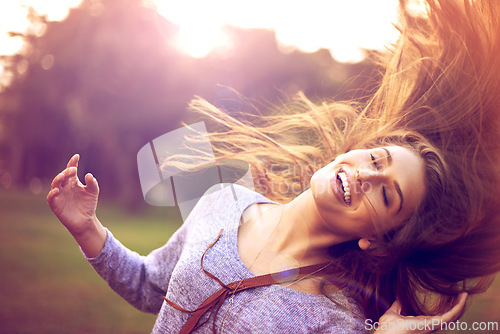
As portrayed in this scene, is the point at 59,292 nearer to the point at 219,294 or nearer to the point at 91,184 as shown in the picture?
the point at 91,184

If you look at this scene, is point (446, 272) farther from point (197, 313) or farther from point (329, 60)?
point (329, 60)

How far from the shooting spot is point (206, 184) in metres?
2.63

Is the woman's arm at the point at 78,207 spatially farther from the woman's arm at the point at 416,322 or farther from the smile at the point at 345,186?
the woman's arm at the point at 416,322

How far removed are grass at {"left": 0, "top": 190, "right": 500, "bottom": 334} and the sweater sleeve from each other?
2.35 ft

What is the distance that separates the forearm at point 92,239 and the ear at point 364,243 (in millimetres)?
1341

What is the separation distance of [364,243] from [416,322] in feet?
1.45

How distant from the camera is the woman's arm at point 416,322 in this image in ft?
5.87

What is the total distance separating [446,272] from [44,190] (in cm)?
1537

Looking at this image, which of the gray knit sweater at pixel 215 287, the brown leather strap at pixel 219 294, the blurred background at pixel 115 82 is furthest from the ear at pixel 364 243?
the blurred background at pixel 115 82

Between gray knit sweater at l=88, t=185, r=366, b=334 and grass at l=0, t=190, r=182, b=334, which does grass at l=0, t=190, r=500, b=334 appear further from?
gray knit sweater at l=88, t=185, r=366, b=334

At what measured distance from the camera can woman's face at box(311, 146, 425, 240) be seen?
194cm

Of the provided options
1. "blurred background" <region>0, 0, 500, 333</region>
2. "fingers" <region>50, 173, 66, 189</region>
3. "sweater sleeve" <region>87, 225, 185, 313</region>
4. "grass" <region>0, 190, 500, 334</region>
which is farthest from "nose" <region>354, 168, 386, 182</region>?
"blurred background" <region>0, 0, 500, 333</region>

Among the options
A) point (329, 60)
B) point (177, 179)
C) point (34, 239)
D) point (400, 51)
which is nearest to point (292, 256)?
point (177, 179)

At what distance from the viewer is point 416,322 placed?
5.95 feet
